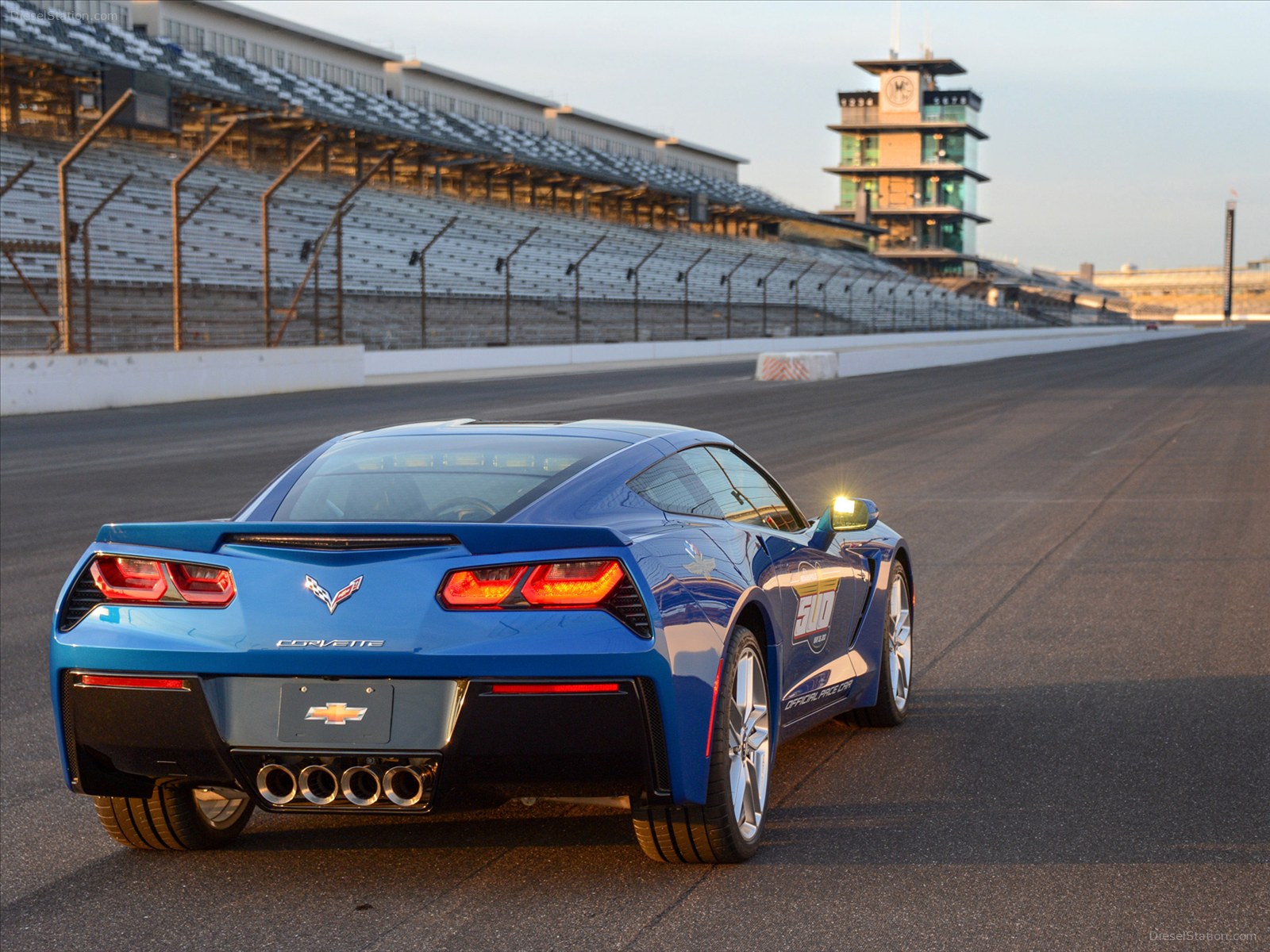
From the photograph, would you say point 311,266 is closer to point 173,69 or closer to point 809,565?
point 173,69

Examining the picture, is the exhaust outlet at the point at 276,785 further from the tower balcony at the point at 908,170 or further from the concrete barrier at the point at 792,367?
the tower balcony at the point at 908,170

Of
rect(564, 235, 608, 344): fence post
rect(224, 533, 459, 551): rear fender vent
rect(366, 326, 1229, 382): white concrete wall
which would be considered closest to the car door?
rect(224, 533, 459, 551): rear fender vent

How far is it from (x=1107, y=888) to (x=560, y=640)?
1673 mm

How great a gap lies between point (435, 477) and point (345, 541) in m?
0.72

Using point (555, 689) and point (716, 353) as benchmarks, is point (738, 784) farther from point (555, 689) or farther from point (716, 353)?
point (716, 353)

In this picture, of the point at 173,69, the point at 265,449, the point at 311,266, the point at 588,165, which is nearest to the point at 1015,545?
the point at 265,449

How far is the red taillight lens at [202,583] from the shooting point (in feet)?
13.1

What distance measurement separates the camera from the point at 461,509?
4.46 meters

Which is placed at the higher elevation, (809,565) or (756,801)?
(809,565)

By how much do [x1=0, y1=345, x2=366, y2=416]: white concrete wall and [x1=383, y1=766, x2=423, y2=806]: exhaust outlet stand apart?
79.6 feet

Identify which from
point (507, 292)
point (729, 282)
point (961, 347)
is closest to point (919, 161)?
point (729, 282)

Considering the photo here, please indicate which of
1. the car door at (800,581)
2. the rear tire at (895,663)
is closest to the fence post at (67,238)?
Result: the rear tire at (895,663)

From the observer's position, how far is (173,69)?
53.8 m

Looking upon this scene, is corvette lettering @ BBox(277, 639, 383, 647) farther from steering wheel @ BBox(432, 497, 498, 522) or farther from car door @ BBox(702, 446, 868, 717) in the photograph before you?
car door @ BBox(702, 446, 868, 717)
